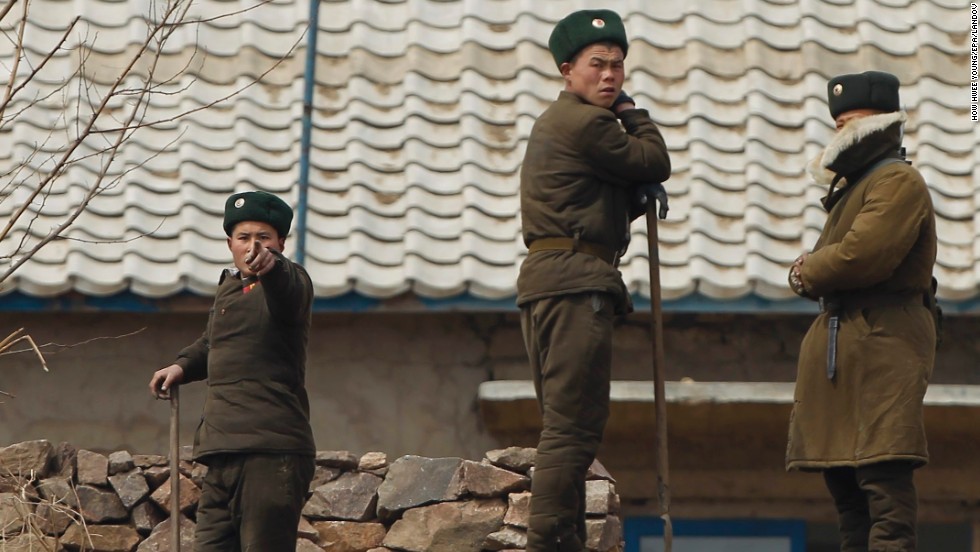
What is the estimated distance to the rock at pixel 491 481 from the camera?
6.91 m

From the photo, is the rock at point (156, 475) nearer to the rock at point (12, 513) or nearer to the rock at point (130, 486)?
the rock at point (130, 486)

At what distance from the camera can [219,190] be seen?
330 inches

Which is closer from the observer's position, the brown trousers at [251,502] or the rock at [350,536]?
the brown trousers at [251,502]

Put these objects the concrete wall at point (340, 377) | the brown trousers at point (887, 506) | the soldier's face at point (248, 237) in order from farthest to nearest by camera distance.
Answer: the concrete wall at point (340, 377)
the soldier's face at point (248, 237)
the brown trousers at point (887, 506)

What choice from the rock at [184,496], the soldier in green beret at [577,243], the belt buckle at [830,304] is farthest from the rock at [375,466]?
the belt buckle at [830,304]

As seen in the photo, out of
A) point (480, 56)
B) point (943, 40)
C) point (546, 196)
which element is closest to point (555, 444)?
point (546, 196)

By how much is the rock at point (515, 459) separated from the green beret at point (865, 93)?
6.04ft

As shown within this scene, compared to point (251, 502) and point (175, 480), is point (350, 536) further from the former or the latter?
point (251, 502)

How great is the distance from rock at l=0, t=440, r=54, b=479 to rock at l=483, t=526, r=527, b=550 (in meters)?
1.69

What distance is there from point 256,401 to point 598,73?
4.94 ft

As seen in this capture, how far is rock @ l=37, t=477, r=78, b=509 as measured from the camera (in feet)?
22.6

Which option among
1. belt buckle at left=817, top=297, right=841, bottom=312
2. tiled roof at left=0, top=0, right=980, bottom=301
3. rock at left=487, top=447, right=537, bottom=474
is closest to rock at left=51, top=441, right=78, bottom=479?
tiled roof at left=0, top=0, right=980, bottom=301

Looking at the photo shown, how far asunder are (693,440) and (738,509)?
43cm

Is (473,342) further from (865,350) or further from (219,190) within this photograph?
(865,350)
